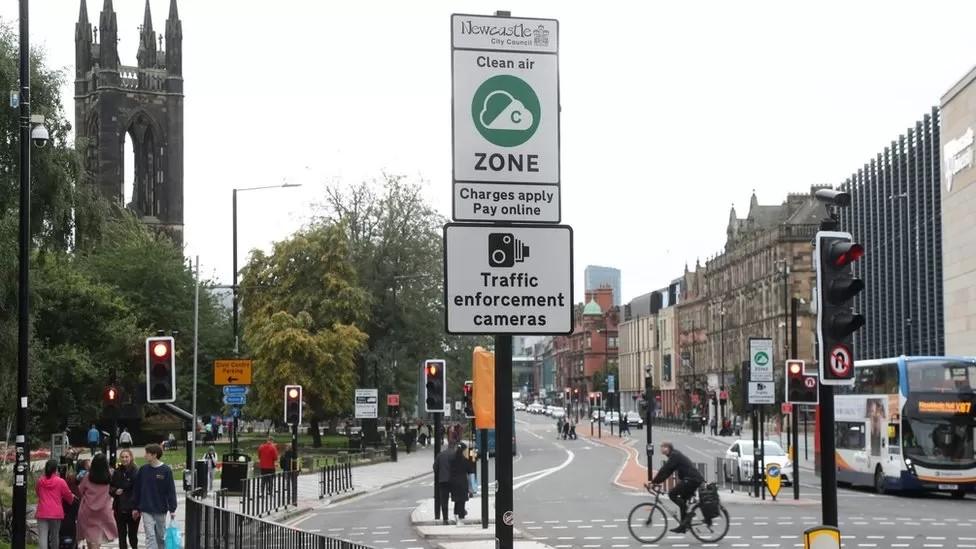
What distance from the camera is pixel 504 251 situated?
7.52m

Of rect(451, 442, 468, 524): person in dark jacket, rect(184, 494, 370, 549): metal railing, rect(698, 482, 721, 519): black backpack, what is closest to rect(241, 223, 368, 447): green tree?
rect(451, 442, 468, 524): person in dark jacket

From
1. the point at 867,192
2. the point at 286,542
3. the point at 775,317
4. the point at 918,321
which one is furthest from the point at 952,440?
the point at 775,317

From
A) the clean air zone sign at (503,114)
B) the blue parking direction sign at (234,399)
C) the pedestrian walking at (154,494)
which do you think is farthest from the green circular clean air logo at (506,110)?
the blue parking direction sign at (234,399)

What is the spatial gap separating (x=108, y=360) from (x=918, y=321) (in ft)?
140

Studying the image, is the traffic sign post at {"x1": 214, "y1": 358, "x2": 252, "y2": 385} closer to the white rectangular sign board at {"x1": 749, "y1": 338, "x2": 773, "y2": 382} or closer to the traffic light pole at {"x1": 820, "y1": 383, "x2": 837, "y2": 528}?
the white rectangular sign board at {"x1": 749, "y1": 338, "x2": 773, "y2": 382}

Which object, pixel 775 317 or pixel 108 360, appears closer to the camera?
pixel 108 360

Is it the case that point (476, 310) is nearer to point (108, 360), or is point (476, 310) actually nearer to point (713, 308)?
point (108, 360)

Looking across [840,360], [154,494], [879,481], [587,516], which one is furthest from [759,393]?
[840,360]

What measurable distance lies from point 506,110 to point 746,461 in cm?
4044

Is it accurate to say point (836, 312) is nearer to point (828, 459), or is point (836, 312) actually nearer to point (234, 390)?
point (828, 459)

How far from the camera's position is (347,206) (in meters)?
79.6

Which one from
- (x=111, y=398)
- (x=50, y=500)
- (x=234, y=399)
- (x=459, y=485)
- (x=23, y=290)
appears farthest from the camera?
(x=234, y=399)

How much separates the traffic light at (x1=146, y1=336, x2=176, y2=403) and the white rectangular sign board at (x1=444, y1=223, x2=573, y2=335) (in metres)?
14.7

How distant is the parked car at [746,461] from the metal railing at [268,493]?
1613 centimetres
